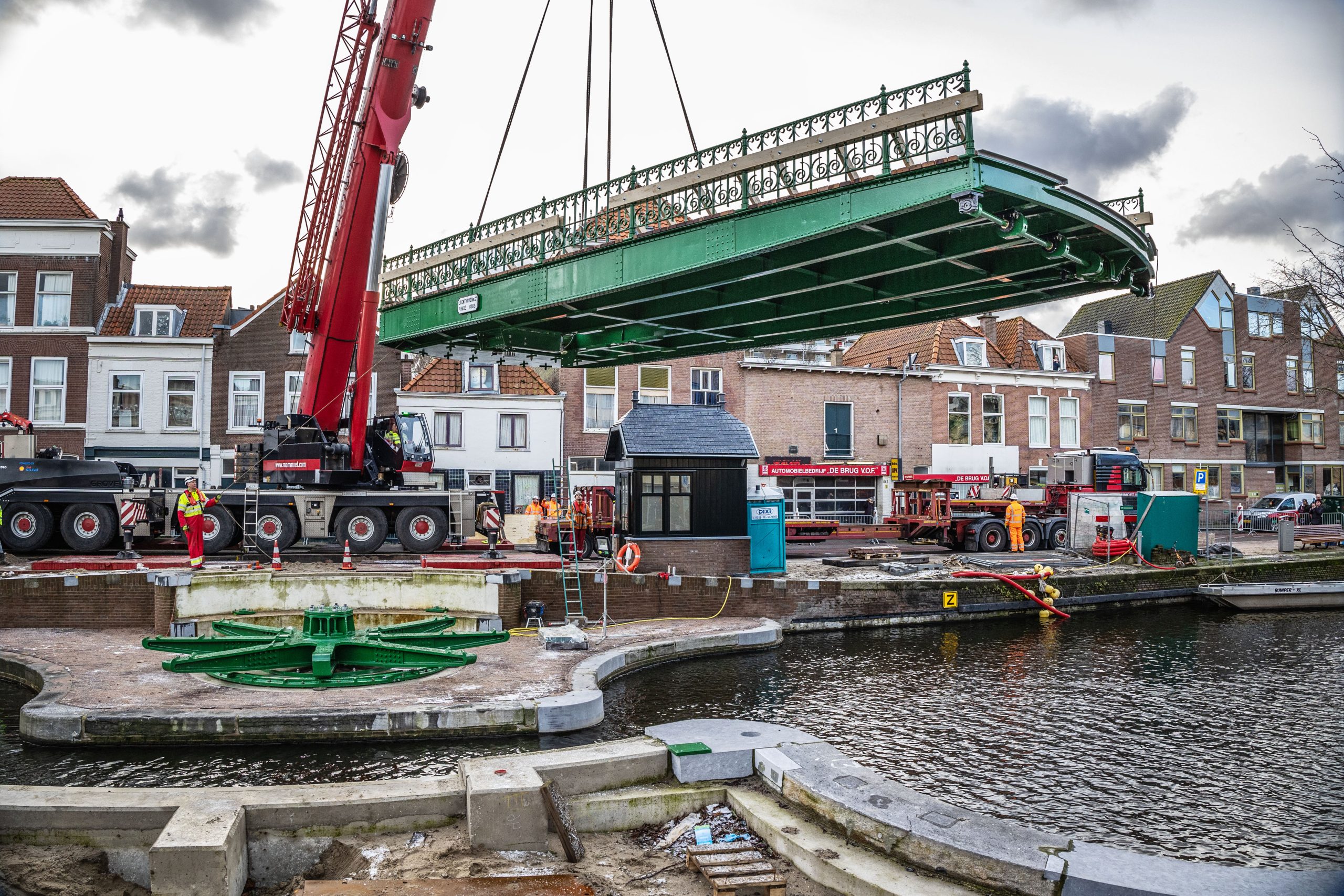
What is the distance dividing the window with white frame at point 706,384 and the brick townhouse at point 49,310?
19013 mm

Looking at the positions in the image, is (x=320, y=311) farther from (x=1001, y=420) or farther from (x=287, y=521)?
(x=1001, y=420)

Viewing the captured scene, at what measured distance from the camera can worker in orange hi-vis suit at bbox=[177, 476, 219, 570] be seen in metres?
15.1

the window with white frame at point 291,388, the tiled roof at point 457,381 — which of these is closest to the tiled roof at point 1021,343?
the tiled roof at point 457,381

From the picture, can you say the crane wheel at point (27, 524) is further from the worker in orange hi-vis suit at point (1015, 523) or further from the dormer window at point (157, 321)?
the worker in orange hi-vis suit at point (1015, 523)

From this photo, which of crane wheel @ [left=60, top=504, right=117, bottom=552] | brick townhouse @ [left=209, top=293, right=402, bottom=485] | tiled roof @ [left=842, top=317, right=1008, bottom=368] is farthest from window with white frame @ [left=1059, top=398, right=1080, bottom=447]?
crane wheel @ [left=60, top=504, right=117, bottom=552]

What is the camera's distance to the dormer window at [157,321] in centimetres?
2783

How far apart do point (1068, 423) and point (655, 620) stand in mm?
27109

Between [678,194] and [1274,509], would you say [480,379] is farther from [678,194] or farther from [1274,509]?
[1274,509]

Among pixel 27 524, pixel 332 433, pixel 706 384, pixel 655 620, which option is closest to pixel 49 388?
pixel 27 524

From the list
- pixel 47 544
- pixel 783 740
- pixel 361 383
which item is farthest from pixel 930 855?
pixel 47 544

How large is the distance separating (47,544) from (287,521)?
4.54 metres

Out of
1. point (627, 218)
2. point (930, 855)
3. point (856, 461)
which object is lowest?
point (930, 855)

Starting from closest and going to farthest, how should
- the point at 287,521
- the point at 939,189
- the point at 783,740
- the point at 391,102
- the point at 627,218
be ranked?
the point at 783,740 < the point at 939,189 < the point at 627,218 < the point at 391,102 < the point at 287,521

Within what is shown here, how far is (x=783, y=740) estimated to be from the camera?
8070 mm
